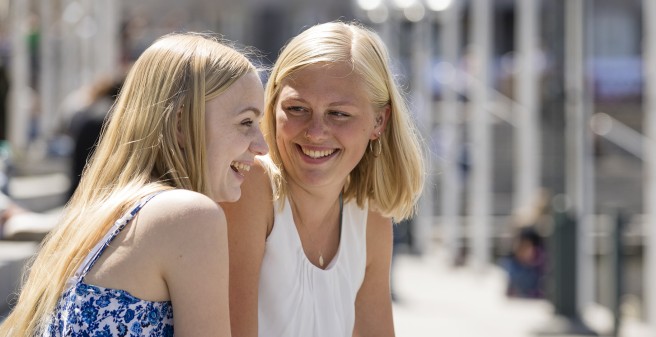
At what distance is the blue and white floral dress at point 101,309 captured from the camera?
2.23 meters

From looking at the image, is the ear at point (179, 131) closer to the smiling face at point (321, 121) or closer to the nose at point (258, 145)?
the nose at point (258, 145)

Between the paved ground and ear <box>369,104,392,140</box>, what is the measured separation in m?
5.02

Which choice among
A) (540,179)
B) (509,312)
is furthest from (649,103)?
(540,179)

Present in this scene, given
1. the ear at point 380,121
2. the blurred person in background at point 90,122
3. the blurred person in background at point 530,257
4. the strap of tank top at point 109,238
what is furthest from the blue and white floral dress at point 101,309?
the blurred person in background at point 530,257

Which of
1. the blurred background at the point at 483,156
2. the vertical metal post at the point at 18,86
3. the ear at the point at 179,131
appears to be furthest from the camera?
the vertical metal post at the point at 18,86

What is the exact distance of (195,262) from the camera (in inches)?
89.2

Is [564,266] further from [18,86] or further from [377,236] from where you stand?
[377,236]

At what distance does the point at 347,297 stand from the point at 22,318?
0.90 m

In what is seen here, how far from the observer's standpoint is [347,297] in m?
2.98

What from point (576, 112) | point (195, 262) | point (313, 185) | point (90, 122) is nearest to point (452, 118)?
point (576, 112)

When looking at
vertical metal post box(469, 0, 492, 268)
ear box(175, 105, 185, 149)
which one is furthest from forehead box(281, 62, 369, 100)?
vertical metal post box(469, 0, 492, 268)

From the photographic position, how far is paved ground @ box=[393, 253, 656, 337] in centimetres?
902

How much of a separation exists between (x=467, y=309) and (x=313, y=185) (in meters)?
8.22

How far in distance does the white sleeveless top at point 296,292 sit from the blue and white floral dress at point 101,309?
0.60 m
